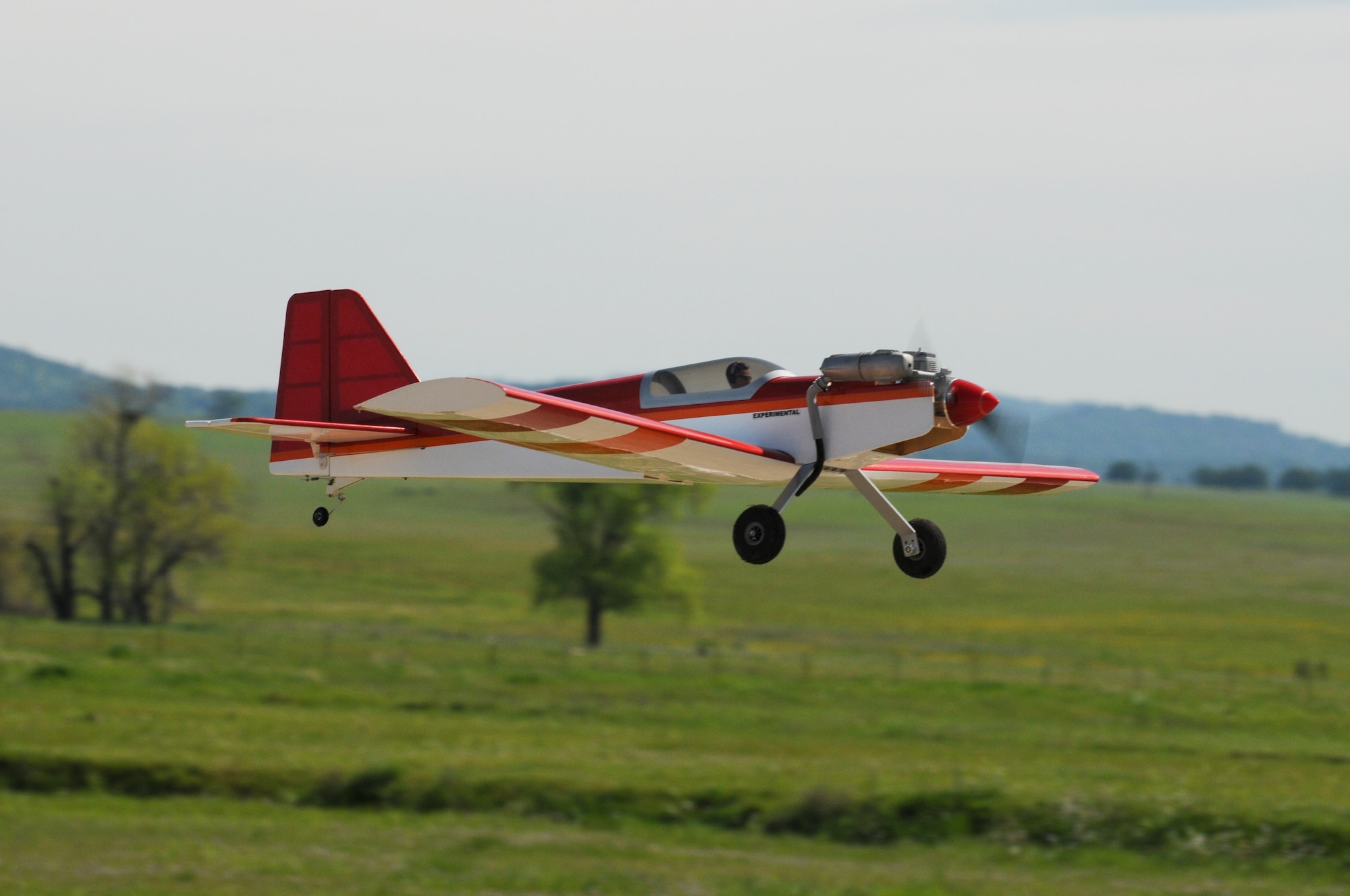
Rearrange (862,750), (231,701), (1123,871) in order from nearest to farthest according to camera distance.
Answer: (1123,871) → (862,750) → (231,701)

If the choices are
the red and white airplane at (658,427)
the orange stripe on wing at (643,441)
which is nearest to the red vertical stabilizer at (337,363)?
the red and white airplane at (658,427)

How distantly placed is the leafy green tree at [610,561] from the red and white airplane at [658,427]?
11185 cm

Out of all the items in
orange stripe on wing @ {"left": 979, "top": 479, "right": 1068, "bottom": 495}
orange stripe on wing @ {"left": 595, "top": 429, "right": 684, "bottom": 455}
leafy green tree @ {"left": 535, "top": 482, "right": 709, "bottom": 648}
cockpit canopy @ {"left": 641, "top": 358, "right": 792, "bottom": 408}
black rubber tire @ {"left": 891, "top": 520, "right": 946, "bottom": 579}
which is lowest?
leafy green tree @ {"left": 535, "top": 482, "right": 709, "bottom": 648}

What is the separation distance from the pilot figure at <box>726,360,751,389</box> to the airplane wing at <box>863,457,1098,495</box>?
0.97 metres

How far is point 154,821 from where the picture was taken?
11144 cm

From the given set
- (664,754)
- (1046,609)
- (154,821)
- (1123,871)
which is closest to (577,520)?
(664,754)

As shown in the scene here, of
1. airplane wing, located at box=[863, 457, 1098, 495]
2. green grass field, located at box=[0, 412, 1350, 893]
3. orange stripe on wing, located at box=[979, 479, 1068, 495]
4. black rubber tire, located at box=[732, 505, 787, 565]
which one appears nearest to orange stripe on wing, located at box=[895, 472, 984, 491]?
airplane wing, located at box=[863, 457, 1098, 495]

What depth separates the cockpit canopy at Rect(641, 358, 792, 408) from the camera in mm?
8023

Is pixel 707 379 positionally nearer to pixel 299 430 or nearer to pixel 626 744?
pixel 299 430

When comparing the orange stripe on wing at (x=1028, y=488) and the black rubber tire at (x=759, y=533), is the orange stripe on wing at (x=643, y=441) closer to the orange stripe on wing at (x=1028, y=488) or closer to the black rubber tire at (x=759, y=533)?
the black rubber tire at (x=759, y=533)

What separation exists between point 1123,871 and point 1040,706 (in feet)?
78.8

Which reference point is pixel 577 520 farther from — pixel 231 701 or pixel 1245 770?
pixel 1245 770

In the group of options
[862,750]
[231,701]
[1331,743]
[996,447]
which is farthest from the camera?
[231,701]

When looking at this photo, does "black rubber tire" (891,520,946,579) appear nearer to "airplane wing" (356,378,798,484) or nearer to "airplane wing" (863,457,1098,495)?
"airplane wing" (356,378,798,484)
